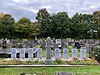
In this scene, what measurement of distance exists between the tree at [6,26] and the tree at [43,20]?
22.2 ft

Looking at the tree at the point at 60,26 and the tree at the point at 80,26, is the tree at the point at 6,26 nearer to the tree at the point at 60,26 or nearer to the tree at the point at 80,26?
the tree at the point at 60,26

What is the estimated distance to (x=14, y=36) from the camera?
60.5 meters

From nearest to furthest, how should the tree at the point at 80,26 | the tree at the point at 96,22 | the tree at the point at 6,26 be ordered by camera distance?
the tree at the point at 6,26, the tree at the point at 80,26, the tree at the point at 96,22

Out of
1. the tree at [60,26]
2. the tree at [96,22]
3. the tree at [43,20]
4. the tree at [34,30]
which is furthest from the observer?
the tree at [96,22]

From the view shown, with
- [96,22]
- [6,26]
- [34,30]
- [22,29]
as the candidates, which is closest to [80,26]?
[96,22]

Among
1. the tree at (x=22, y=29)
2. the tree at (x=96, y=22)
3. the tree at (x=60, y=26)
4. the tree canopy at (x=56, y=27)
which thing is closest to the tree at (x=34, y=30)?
the tree canopy at (x=56, y=27)

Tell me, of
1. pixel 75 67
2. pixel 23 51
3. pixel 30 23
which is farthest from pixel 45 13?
pixel 75 67

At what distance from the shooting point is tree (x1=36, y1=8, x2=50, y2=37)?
59.8m

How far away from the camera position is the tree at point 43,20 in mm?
59844

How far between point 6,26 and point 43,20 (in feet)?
30.7

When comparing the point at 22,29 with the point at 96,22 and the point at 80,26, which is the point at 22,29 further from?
the point at 96,22

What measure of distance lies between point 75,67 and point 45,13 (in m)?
49.9

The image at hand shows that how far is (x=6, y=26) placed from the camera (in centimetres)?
5947

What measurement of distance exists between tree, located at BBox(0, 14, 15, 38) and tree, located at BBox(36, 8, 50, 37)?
676 centimetres
